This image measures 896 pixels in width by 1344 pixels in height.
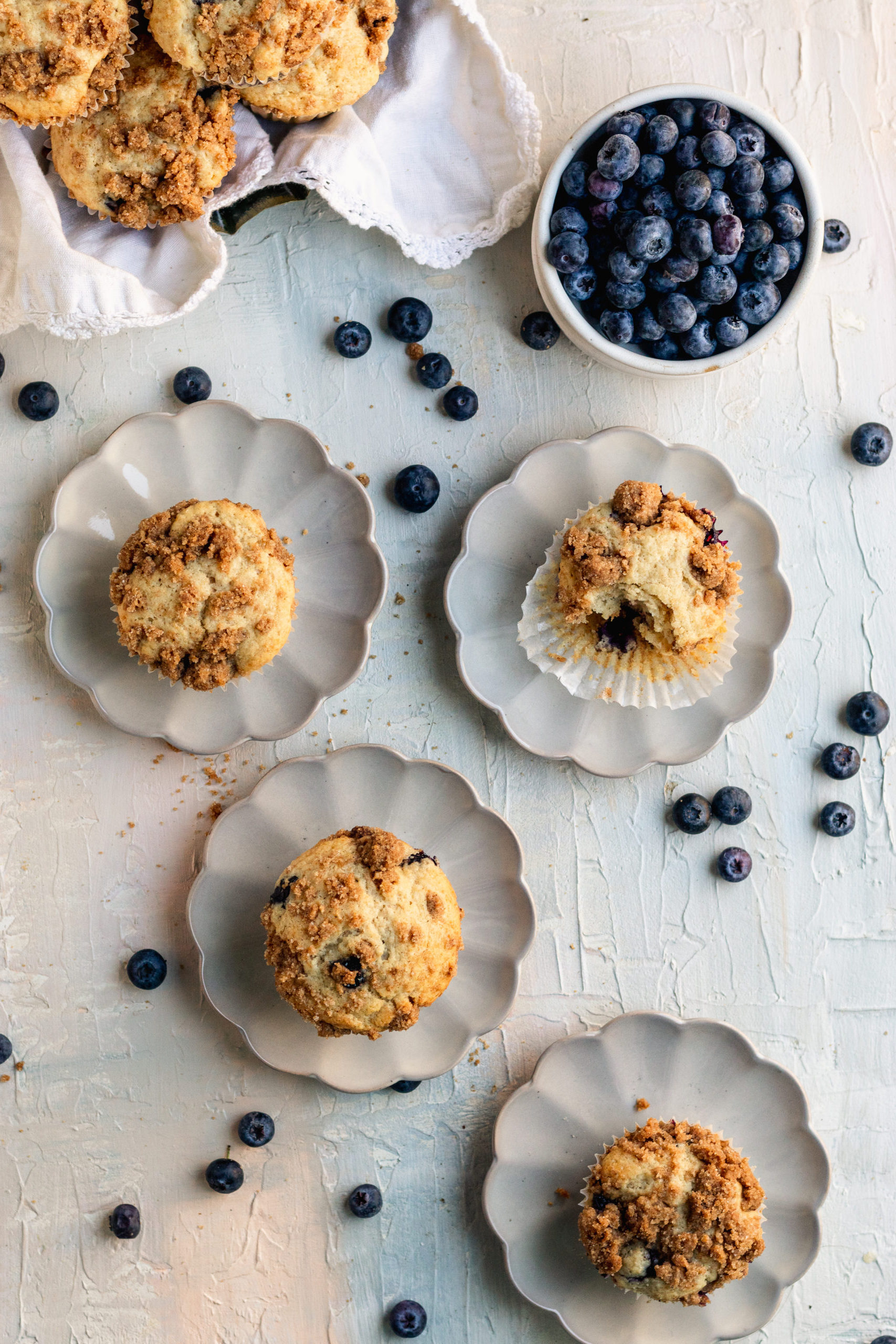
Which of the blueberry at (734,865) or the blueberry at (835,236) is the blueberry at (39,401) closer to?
the blueberry at (835,236)

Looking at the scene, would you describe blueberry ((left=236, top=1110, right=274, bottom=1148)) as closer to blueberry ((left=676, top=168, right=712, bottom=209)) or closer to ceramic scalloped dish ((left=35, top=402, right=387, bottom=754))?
ceramic scalloped dish ((left=35, top=402, right=387, bottom=754))

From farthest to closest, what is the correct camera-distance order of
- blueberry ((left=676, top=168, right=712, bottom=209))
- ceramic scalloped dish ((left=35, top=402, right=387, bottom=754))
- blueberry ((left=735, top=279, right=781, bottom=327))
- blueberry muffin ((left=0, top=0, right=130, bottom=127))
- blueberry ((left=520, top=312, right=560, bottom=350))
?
Result: blueberry ((left=520, top=312, right=560, bottom=350)) → ceramic scalloped dish ((left=35, top=402, right=387, bottom=754)) → blueberry ((left=735, top=279, right=781, bottom=327)) → blueberry ((left=676, top=168, right=712, bottom=209)) → blueberry muffin ((left=0, top=0, right=130, bottom=127))

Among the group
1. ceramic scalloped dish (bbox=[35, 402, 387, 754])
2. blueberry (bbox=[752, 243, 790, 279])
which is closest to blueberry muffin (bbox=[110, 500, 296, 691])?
ceramic scalloped dish (bbox=[35, 402, 387, 754])

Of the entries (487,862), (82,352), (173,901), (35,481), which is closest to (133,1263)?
(173,901)

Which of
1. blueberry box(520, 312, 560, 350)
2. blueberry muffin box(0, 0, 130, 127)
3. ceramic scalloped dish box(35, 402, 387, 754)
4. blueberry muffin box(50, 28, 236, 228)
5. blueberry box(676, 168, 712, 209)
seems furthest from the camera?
blueberry box(520, 312, 560, 350)

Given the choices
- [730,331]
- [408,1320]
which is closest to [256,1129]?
[408,1320]

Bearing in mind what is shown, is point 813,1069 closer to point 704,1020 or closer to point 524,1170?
point 704,1020

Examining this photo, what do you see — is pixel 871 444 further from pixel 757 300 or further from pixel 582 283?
pixel 582 283
